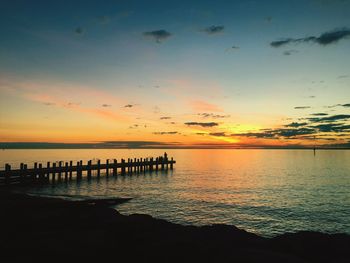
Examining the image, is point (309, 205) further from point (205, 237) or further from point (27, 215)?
point (27, 215)

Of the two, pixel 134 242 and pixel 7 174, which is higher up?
pixel 7 174

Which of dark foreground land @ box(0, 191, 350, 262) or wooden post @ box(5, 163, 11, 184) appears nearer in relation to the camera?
dark foreground land @ box(0, 191, 350, 262)

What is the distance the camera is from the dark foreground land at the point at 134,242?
9.24m

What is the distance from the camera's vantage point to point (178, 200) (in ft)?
102

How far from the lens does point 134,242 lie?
10844 millimetres

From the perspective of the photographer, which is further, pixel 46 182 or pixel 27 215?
pixel 46 182

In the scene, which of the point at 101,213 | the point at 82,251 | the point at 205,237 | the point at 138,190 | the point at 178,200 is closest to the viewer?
the point at 82,251

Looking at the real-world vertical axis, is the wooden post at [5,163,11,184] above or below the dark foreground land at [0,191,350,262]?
above

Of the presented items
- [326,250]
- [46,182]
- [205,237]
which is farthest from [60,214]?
[46,182]

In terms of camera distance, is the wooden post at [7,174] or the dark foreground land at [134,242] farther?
the wooden post at [7,174]

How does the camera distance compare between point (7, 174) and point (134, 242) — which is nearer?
point (134, 242)

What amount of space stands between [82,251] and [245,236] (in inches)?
273

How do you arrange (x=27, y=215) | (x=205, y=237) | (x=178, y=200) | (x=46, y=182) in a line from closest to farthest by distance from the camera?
(x=205, y=237)
(x=27, y=215)
(x=178, y=200)
(x=46, y=182)

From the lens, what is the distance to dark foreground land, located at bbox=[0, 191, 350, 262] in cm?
924
